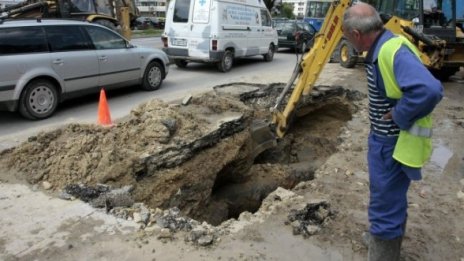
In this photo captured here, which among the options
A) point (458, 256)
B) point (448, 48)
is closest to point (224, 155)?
point (458, 256)

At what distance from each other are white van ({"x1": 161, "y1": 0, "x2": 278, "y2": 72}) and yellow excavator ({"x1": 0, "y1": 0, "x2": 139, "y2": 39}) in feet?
6.91

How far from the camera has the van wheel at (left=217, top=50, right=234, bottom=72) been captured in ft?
46.9

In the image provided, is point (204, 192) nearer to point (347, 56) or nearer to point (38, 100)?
point (38, 100)

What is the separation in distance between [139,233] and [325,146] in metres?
5.10

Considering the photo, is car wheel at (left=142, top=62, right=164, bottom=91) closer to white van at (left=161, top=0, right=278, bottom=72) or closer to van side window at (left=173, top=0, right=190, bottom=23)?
white van at (left=161, top=0, right=278, bottom=72)

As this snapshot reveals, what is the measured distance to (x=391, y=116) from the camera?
9.62ft

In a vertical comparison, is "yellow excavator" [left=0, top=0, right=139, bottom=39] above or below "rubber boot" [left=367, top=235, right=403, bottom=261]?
above

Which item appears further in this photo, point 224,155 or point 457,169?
point 224,155

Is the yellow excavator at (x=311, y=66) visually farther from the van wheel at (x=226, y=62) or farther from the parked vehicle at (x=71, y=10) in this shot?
the parked vehicle at (x=71, y=10)

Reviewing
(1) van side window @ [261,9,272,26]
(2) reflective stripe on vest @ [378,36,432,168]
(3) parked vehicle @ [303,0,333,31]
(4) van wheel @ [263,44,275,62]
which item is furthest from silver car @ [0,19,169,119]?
(3) parked vehicle @ [303,0,333,31]

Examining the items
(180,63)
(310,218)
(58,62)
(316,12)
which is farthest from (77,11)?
(316,12)

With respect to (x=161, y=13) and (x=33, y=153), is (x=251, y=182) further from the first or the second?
(x=161, y=13)

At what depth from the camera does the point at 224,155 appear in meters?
6.56

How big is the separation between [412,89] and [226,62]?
39.6ft
